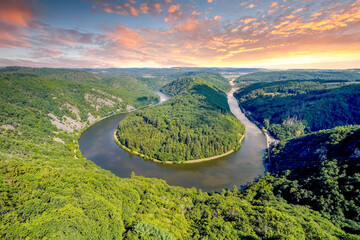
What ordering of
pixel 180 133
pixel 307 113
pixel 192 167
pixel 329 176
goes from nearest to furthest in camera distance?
pixel 329 176 < pixel 192 167 < pixel 180 133 < pixel 307 113

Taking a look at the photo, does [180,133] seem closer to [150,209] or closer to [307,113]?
[150,209]

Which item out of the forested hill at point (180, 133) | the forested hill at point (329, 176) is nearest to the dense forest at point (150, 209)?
the forested hill at point (329, 176)

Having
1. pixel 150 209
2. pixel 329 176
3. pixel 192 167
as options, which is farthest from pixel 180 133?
pixel 150 209

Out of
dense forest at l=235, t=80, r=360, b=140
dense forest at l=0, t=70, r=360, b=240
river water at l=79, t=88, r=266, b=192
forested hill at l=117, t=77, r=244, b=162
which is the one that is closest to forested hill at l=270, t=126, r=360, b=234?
dense forest at l=0, t=70, r=360, b=240

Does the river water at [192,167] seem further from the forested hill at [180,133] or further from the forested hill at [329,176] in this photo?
the forested hill at [329,176]

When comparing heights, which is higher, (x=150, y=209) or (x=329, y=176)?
(x=150, y=209)
